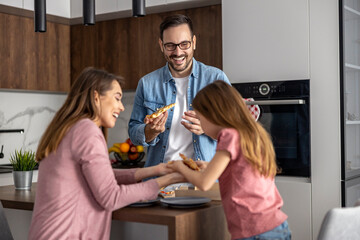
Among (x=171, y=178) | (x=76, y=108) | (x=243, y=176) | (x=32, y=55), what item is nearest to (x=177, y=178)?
(x=171, y=178)

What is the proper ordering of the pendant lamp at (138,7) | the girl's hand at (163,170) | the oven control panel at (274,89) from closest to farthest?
the girl's hand at (163,170)
the pendant lamp at (138,7)
the oven control panel at (274,89)

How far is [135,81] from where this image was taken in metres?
4.32

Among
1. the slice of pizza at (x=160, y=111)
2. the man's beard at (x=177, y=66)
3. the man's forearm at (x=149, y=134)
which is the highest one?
the man's beard at (x=177, y=66)

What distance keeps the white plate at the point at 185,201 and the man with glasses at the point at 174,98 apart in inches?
17.7

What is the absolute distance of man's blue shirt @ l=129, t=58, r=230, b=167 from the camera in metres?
2.53

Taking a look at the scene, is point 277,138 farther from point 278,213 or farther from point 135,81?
point 278,213

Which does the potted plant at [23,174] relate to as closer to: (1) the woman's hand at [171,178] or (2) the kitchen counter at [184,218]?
(2) the kitchen counter at [184,218]

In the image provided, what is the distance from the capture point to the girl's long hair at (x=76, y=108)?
5.76ft

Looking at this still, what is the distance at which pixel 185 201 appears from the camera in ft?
6.28

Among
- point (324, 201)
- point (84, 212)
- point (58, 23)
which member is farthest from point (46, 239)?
point (58, 23)

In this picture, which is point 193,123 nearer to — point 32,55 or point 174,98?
point 174,98

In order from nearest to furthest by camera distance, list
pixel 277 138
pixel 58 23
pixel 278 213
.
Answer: pixel 278 213
pixel 277 138
pixel 58 23

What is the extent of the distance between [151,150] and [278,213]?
3.54 feet

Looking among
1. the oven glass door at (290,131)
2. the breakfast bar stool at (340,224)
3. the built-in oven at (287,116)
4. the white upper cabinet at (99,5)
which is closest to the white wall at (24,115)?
the white upper cabinet at (99,5)
